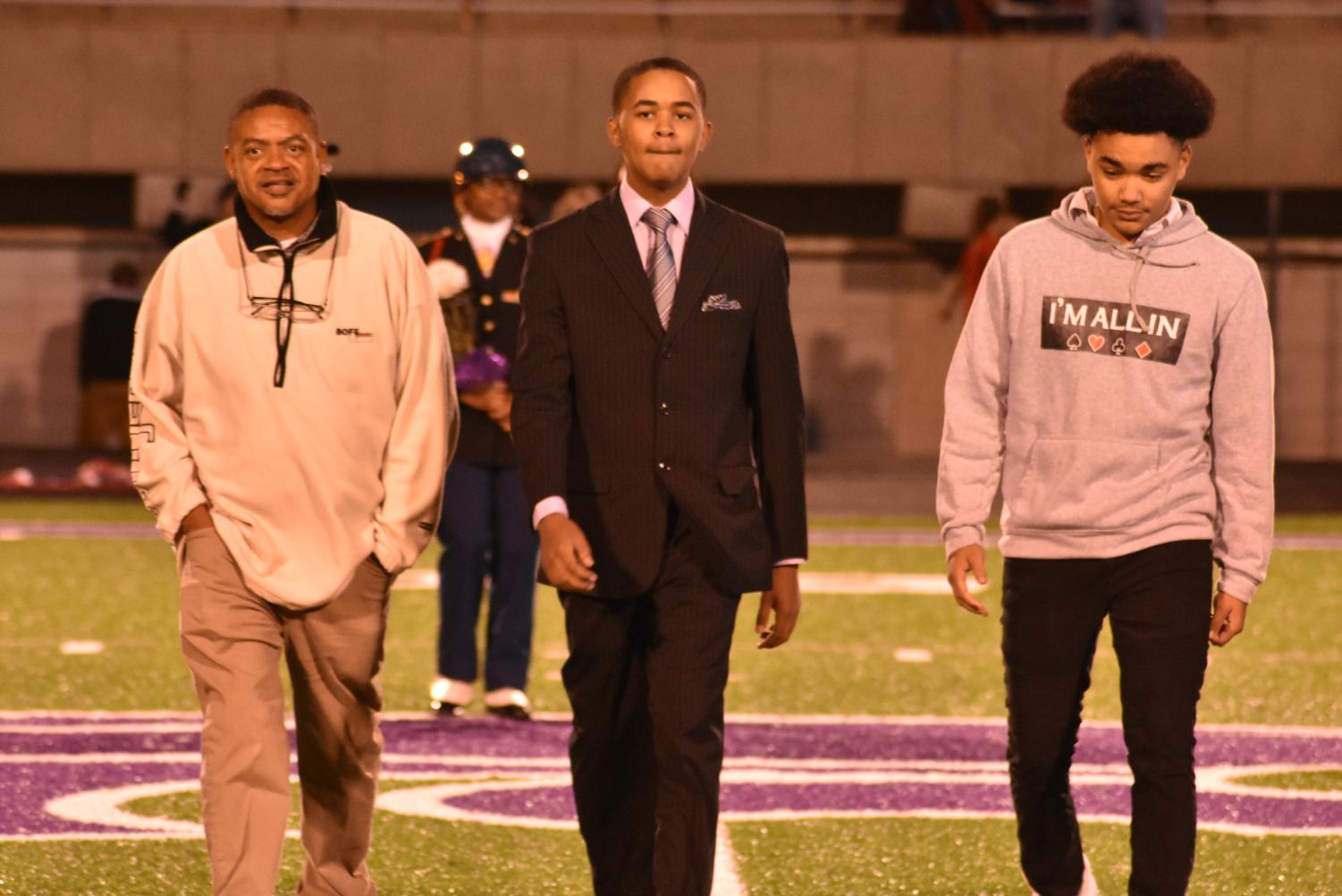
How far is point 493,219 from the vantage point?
891 cm

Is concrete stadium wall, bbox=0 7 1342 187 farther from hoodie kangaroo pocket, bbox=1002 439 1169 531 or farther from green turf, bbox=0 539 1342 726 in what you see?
hoodie kangaroo pocket, bbox=1002 439 1169 531

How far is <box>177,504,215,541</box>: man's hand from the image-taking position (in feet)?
17.6

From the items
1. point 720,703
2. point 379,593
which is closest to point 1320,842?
point 720,703

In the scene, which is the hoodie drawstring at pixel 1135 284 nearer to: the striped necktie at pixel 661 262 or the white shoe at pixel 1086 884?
the striped necktie at pixel 661 262

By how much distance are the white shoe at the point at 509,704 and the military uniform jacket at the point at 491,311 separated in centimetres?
81

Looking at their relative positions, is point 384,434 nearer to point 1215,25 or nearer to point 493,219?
point 493,219

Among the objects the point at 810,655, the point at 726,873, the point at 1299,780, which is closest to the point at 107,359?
the point at 810,655

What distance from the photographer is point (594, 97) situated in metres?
24.4

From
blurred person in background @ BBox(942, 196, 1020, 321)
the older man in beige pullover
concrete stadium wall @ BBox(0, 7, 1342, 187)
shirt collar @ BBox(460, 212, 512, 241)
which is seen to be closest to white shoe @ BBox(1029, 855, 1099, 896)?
the older man in beige pullover

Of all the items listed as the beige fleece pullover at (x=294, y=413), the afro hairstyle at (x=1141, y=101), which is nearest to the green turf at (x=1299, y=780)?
the afro hairstyle at (x=1141, y=101)

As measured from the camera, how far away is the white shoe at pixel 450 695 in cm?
890

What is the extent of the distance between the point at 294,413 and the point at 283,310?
8.8 inches

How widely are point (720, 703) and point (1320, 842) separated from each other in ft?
7.28

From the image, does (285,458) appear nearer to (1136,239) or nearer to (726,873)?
(726,873)
